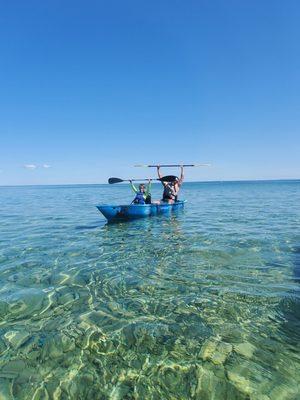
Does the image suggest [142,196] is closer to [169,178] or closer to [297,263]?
[169,178]

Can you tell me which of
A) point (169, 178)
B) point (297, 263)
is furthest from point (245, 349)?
point (169, 178)

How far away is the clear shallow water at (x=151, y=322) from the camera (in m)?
4.37

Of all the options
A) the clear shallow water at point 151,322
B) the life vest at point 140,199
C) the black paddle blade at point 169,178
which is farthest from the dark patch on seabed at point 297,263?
the black paddle blade at point 169,178

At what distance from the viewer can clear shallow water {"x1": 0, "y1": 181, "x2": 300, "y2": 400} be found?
4.37 meters

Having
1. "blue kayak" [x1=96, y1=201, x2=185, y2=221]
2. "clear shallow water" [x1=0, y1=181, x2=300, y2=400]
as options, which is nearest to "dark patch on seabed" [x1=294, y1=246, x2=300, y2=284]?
"clear shallow water" [x1=0, y1=181, x2=300, y2=400]

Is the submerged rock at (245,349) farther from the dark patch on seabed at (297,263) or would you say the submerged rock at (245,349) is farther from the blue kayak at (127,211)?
the blue kayak at (127,211)

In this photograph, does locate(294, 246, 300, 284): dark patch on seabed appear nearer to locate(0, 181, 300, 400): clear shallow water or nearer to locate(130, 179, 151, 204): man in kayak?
locate(0, 181, 300, 400): clear shallow water

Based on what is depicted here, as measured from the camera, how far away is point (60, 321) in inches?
242

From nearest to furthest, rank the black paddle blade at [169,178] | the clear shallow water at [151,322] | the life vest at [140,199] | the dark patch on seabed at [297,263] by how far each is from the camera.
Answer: the clear shallow water at [151,322], the dark patch on seabed at [297,263], the life vest at [140,199], the black paddle blade at [169,178]

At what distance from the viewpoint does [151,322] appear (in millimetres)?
6016

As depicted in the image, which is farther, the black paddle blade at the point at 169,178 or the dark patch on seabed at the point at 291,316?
the black paddle blade at the point at 169,178

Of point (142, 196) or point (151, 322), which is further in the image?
point (142, 196)

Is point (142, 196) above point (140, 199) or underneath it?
above

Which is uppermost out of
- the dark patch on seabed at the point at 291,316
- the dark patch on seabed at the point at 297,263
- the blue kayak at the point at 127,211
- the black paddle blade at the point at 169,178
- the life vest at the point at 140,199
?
the black paddle blade at the point at 169,178
